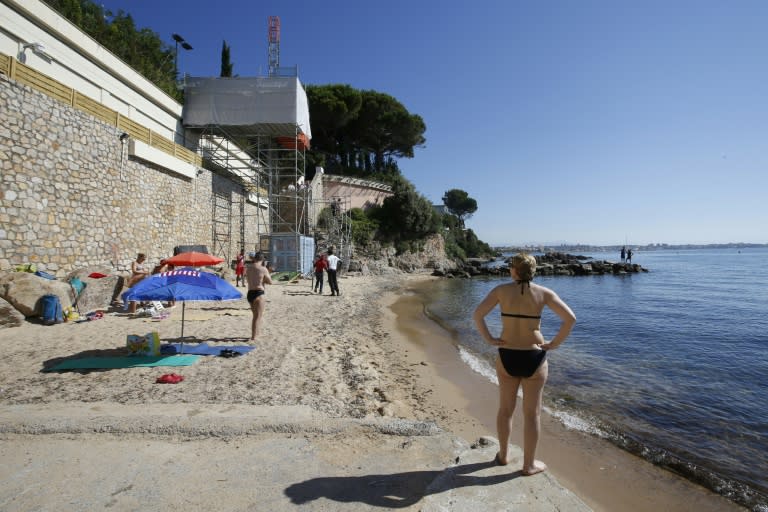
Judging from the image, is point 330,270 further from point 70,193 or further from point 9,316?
point 9,316

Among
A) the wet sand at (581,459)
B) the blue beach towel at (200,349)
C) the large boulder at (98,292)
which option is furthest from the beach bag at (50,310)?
the wet sand at (581,459)

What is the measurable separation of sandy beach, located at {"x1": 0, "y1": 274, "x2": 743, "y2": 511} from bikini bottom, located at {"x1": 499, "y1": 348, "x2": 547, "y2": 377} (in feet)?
4.06

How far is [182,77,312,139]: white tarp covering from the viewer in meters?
21.1

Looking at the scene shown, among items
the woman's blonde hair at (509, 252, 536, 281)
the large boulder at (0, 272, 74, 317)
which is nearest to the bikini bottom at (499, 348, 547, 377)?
the woman's blonde hair at (509, 252, 536, 281)

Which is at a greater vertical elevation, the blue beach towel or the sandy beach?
the blue beach towel

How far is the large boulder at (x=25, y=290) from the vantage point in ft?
27.4

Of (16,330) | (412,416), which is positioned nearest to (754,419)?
(412,416)

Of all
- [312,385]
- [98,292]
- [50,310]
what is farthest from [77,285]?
[312,385]

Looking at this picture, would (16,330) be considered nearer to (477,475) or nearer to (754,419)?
(477,475)

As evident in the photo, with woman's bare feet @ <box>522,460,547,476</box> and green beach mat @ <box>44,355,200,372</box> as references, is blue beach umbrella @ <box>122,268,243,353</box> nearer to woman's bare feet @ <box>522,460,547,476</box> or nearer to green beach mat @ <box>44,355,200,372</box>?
green beach mat @ <box>44,355,200,372</box>

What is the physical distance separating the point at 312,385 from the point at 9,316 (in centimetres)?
695

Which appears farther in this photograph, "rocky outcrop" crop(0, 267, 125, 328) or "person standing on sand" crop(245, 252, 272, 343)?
"rocky outcrop" crop(0, 267, 125, 328)

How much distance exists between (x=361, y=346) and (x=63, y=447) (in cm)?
580

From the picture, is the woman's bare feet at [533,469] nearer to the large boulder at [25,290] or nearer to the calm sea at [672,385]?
the calm sea at [672,385]
